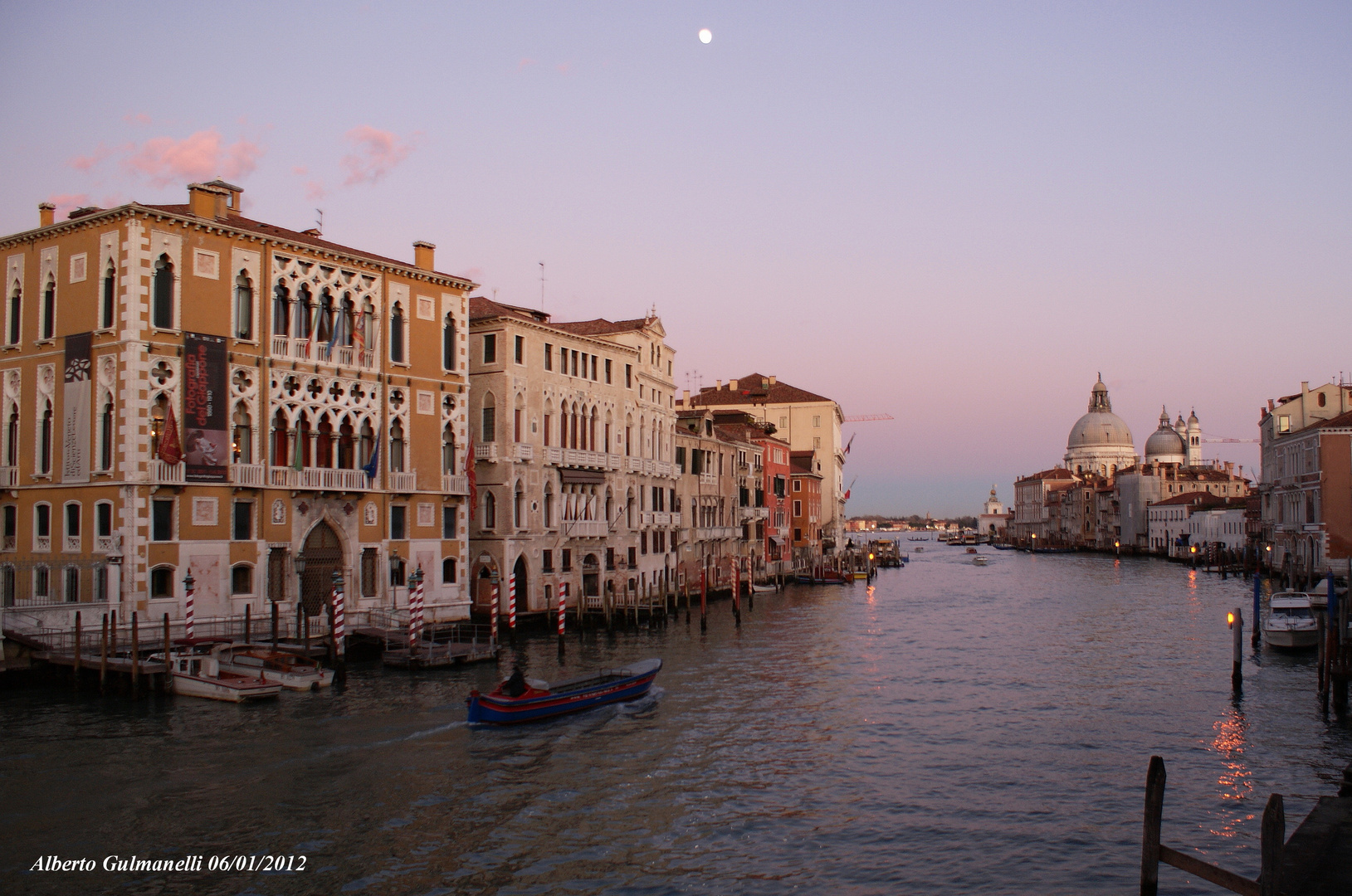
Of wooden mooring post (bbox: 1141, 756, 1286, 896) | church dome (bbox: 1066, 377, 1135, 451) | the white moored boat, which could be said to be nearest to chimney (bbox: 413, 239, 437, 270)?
the white moored boat

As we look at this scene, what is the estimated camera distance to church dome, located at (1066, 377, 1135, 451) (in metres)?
169

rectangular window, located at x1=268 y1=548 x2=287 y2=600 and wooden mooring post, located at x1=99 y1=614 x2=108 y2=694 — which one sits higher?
rectangular window, located at x1=268 y1=548 x2=287 y2=600

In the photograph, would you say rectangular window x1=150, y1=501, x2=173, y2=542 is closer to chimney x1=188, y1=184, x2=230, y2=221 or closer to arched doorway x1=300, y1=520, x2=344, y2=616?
arched doorway x1=300, y1=520, x2=344, y2=616

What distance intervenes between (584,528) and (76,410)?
692 inches

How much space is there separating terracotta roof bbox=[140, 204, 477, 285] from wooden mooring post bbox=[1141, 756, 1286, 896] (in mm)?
23717

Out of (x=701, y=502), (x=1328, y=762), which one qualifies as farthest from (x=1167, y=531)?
(x=1328, y=762)

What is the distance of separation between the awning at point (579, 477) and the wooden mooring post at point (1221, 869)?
96.3 ft

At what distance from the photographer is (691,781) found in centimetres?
1656

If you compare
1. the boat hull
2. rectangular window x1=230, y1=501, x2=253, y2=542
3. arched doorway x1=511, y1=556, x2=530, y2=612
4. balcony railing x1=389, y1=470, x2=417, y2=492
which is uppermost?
balcony railing x1=389, y1=470, x2=417, y2=492

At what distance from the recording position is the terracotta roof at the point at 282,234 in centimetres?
2673

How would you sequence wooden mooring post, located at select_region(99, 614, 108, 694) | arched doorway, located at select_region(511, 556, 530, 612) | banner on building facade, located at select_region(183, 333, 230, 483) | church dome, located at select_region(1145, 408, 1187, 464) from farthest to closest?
church dome, located at select_region(1145, 408, 1187, 464) → arched doorway, located at select_region(511, 556, 530, 612) → banner on building facade, located at select_region(183, 333, 230, 483) → wooden mooring post, located at select_region(99, 614, 108, 694)

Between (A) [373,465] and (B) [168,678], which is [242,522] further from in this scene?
(B) [168,678]

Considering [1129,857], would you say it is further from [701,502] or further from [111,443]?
[701,502]

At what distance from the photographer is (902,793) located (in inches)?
635
